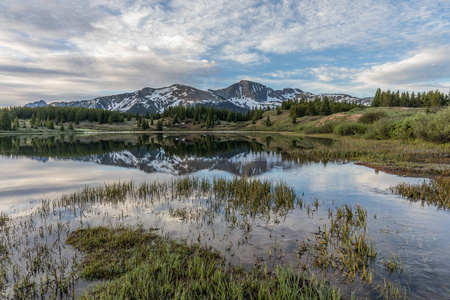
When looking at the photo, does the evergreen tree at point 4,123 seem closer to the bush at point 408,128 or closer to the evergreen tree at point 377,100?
the bush at point 408,128

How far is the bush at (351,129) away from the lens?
7281 centimetres

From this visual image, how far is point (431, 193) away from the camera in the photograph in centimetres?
1700

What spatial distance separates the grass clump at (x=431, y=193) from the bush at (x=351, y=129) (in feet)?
194

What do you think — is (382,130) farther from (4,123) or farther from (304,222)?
(4,123)

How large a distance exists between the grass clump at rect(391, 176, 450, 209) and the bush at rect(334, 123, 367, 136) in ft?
194

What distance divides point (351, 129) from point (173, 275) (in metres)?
80.4

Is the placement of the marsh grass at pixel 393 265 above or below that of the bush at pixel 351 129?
below

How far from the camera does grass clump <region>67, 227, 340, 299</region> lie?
669 centimetres

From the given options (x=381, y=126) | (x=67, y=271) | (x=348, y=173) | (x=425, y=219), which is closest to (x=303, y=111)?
(x=381, y=126)

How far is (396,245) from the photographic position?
33.2 feet

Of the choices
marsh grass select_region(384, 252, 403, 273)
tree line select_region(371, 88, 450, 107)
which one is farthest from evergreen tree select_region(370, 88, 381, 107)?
marsh grass select_region(384, 252, 403, 273)

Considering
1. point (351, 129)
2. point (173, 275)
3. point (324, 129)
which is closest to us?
point (173, 275)

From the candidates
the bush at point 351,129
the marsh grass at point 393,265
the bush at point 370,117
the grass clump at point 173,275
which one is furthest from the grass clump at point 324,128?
the grass clump at point 173,275

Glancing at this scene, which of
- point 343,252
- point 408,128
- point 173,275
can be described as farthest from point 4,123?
point 408,128
